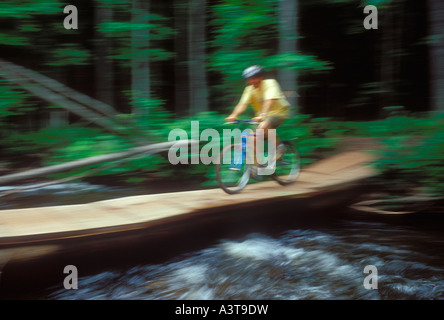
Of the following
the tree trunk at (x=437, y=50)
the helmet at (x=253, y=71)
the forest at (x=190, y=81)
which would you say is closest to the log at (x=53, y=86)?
the forest at (x=190, y=81)

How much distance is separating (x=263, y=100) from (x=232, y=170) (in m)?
1.26

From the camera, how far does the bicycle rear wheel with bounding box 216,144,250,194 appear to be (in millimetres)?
6531

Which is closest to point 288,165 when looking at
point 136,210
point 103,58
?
point 136,210

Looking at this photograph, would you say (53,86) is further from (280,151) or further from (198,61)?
(280,151)

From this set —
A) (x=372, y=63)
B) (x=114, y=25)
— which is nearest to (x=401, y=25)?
(x=372, y=63)

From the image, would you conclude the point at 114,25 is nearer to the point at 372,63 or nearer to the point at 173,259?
the point at 173,259

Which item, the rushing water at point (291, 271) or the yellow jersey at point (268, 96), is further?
the yellow jersey at point (268, 96)

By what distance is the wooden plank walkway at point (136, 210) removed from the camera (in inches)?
186

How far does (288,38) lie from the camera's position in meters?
8.80

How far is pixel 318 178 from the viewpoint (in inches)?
312

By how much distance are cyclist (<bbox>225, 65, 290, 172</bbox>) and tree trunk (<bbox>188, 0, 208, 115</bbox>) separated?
247cm

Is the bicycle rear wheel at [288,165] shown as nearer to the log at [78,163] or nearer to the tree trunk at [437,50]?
the log at [78,163]

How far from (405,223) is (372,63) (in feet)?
42.3

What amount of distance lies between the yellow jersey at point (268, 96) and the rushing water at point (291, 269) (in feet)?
7.10
